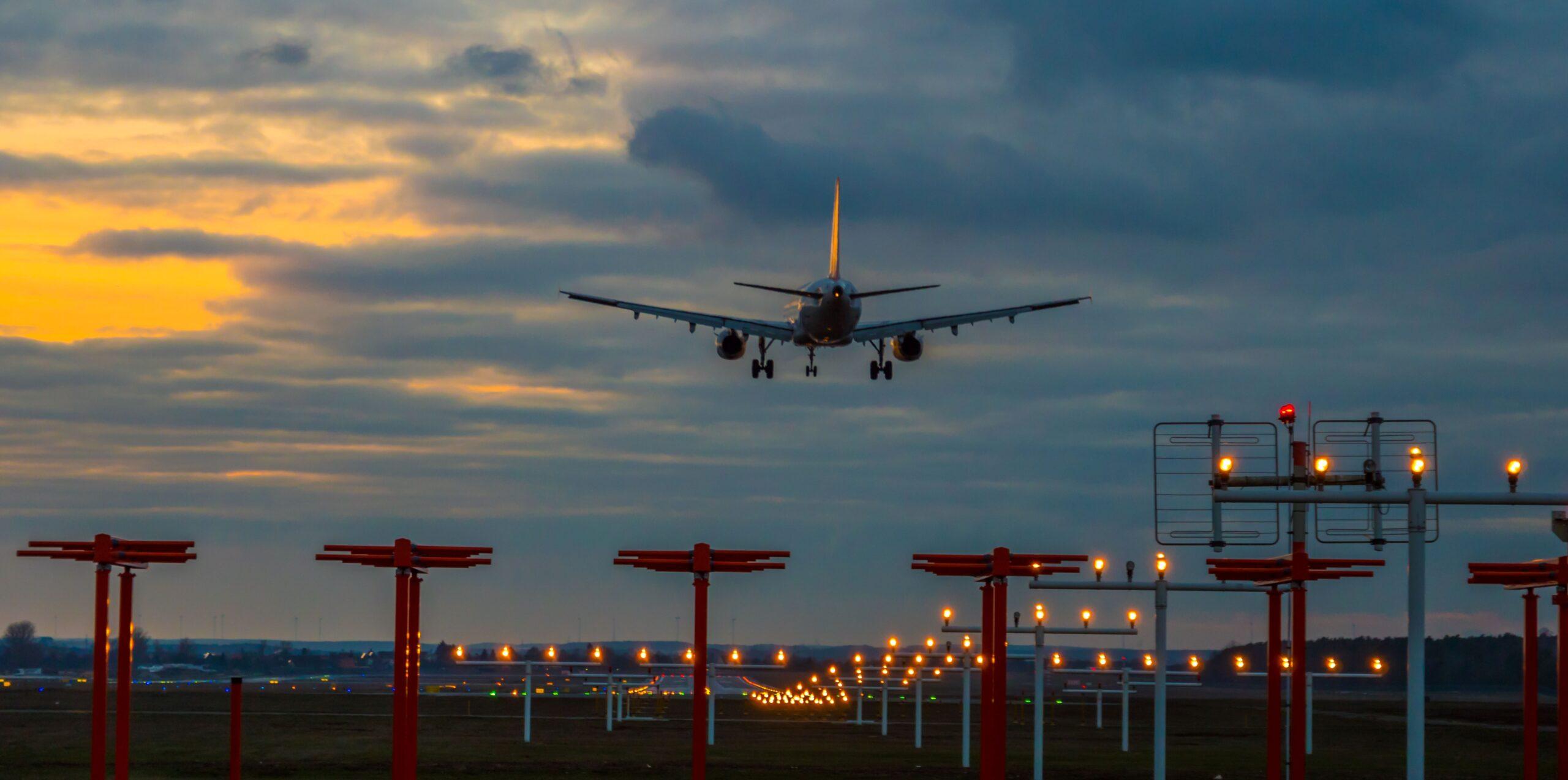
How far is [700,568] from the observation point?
112 feet

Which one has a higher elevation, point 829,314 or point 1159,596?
point 829,314

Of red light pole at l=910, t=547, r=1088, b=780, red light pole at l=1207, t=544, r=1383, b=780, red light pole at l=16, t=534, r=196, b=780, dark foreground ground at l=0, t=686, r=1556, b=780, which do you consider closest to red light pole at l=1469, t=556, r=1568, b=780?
red light pole at l=1207, t=544, r=1383, b=780

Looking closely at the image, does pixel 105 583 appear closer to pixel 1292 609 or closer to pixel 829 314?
pixel 1292 609

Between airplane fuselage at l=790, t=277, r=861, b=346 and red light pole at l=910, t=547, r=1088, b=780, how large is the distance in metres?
51.4

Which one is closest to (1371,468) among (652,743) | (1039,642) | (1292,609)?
(1292,609)

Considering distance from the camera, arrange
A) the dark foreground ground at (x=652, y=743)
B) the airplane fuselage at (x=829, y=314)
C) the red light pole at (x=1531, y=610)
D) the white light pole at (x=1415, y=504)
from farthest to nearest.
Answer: the airplane fuselage at (x=829, y=314) → the dark foreground ground at (x=652, y=743) → the red light pole at (x=1531, y=610) → the white light pole at (x=1415, y=504)

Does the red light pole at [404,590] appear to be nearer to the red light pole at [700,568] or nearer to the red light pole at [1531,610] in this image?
the red light pole at [700,568]

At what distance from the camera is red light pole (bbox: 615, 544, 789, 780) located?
33812 millimetres

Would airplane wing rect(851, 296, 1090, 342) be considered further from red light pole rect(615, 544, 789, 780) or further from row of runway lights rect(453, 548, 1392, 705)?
red light pole rect(615, 544, 789, 780)

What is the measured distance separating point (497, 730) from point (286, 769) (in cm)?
2607

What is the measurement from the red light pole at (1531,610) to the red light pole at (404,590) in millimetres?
23404

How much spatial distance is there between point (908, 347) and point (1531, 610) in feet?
172

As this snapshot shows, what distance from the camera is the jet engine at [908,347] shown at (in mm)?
92312

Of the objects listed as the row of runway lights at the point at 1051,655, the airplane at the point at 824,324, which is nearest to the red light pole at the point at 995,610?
the row of runway lights at the point at 1051,655
